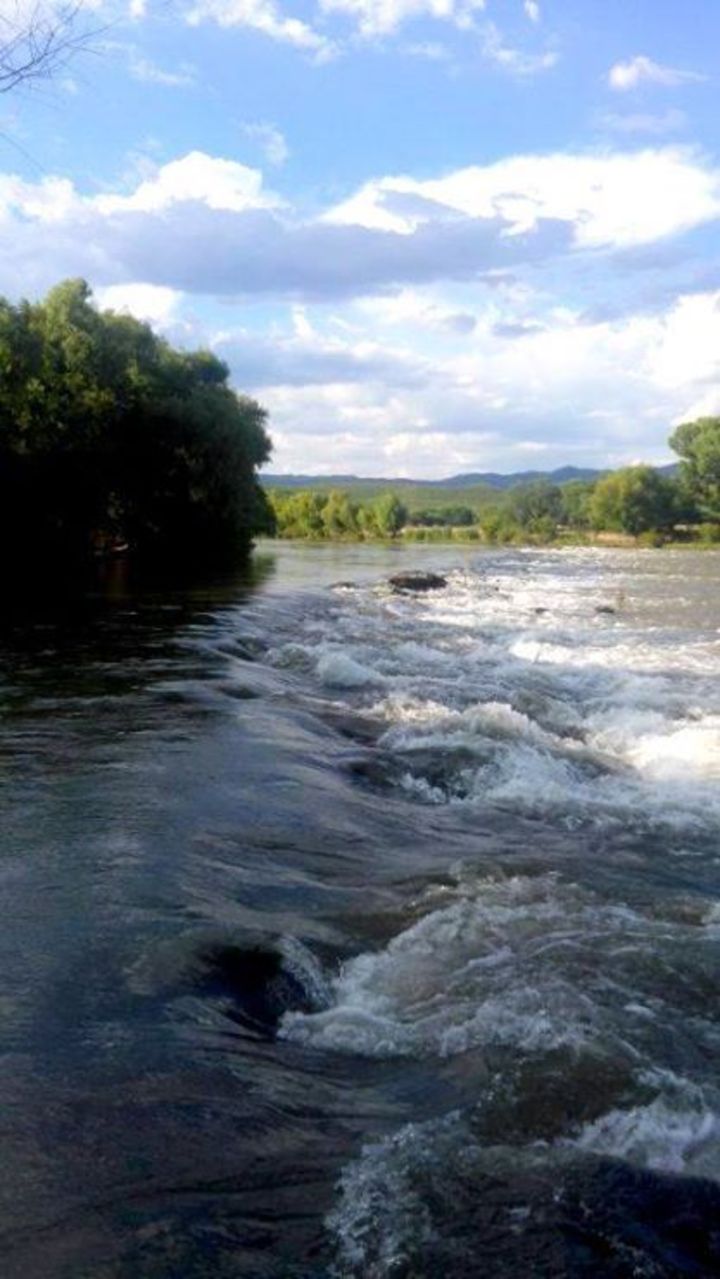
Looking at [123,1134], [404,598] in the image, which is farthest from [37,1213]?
[404,598]

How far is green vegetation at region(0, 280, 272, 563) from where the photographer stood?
3759 cm

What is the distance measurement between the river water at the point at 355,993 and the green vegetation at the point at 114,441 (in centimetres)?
2479

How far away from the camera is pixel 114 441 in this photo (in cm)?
4478

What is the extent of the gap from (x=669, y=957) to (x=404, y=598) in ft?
110

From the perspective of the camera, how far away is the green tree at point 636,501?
433ft

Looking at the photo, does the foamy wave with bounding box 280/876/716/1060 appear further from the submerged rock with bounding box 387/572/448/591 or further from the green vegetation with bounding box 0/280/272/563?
the submerged rock with bounding box 387/572/448/591

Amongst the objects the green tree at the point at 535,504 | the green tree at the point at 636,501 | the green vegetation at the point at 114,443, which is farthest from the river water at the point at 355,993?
the green tree at the point at 535,504

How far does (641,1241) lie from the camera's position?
413cm

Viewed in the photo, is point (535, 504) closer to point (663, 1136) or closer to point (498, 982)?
point (498, 982)

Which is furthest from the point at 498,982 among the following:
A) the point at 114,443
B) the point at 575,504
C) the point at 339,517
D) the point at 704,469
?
the point at 575,504

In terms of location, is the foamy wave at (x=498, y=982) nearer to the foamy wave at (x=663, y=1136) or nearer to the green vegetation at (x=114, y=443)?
the foamy wave at (x=663, y=1136)

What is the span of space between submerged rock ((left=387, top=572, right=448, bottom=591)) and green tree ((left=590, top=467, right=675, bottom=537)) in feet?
292

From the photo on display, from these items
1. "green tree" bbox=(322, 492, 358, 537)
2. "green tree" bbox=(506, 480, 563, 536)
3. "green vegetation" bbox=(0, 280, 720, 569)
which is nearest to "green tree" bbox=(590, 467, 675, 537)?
"green tree" bbox=(506, 480, 563, 536)

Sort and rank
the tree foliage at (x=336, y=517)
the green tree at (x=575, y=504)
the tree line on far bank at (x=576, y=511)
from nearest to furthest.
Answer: the tree line on far bank at (x=576, y=511) → the tree foliage at (x=336, y=517) → the green tree at (x=575, y=504)
